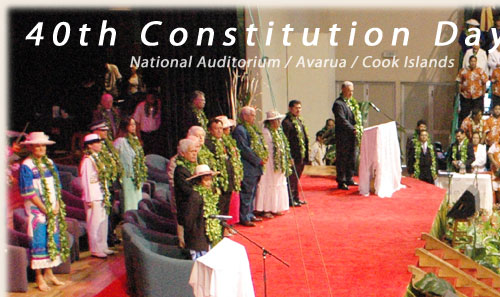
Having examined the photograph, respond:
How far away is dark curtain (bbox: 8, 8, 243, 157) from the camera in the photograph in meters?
9.70

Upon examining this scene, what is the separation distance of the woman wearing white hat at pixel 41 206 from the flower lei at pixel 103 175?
0.73 metres

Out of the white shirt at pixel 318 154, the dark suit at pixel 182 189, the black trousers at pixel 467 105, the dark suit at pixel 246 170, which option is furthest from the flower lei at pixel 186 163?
the black trousers at pixel 467 105

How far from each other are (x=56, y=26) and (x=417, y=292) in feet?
21.4

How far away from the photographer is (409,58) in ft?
50.3

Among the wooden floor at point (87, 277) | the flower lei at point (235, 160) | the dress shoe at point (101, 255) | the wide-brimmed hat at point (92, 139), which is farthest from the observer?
the flower lei at point (235, 160)

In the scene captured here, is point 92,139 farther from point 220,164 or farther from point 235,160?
point 235,160

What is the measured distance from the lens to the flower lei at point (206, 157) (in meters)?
6.99

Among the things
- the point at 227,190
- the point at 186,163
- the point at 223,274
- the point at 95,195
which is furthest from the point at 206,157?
the point at 223,274

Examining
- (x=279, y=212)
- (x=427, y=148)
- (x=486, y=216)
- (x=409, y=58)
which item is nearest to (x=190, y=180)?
(x=279, y=212)

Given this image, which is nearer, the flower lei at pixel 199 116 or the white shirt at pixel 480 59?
the flower lei at pixel 199 116

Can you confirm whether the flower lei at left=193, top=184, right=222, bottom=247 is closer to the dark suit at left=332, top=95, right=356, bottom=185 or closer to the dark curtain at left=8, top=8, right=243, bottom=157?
the dark curtain at left=8, top=8, right=243, bottom=157

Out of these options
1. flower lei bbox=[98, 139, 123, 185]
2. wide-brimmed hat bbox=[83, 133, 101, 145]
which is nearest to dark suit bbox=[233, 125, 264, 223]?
flower lei bbox=[98, 139, 123, 185]

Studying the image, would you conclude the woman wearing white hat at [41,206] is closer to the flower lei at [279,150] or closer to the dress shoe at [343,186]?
the flower lei at [279,150]

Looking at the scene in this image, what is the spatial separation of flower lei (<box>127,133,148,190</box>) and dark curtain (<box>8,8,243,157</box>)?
4.75ft
